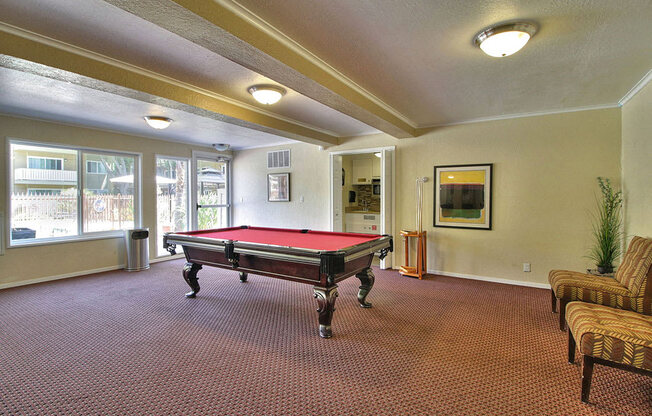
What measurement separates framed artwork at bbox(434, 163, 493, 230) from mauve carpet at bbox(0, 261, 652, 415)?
3.90 feet

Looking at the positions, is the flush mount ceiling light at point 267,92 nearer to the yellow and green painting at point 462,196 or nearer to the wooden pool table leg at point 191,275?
the wooden pool table leg at point 191,275

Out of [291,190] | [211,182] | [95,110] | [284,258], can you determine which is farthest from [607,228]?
[211,182]

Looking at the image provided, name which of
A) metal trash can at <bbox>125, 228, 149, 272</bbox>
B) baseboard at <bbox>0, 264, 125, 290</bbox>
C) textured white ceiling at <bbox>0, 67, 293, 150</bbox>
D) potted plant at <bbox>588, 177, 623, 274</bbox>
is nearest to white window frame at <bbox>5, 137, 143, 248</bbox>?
metal trash can at <bbox>125, 228, 149, 272</bbox>

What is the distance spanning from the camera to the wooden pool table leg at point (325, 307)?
2.80m

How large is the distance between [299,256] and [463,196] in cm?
308

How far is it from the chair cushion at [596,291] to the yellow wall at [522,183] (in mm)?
1366

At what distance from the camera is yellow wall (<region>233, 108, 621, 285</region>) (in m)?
3.99

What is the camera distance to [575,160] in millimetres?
4051

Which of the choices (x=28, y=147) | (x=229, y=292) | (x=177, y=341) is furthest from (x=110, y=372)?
(x=28, y=147)

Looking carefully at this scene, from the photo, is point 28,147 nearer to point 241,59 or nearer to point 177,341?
point 177,341

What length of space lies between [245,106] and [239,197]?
150 inches

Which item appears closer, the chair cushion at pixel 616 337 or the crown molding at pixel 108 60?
the chair cushion at pixel 616 337

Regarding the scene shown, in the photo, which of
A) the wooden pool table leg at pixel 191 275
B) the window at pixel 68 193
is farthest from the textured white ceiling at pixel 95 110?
the wooden pool table leg at pixel 191 275

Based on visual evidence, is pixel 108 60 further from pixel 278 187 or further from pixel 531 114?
pixel 531 114
